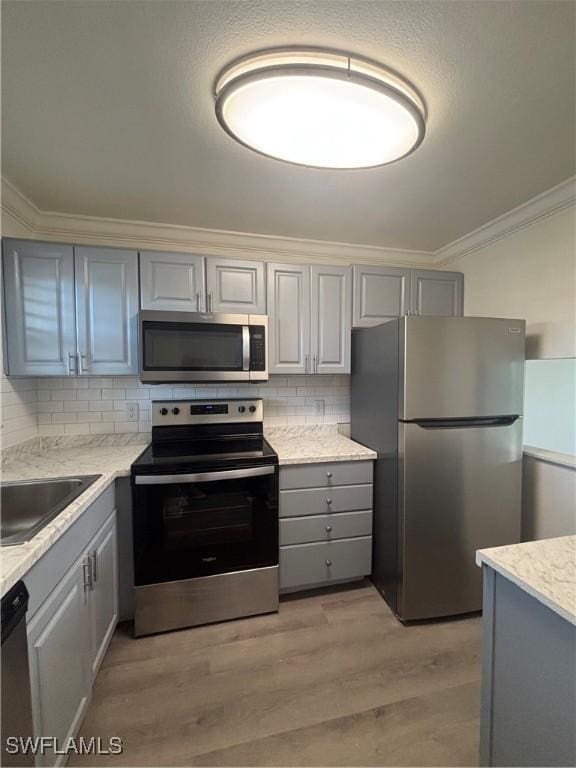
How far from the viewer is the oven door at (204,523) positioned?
5.60ft

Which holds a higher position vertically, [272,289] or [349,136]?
[349,136]

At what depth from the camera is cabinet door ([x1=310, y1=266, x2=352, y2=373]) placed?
2324mm

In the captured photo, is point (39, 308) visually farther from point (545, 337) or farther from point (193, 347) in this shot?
point (545, 337)

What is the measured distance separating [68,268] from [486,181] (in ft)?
7.83

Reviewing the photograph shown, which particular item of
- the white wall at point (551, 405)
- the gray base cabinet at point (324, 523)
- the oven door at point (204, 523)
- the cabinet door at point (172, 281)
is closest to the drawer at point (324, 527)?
the gray base cabinet at point (324, 523)

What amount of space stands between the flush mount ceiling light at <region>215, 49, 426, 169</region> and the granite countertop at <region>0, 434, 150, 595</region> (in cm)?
150

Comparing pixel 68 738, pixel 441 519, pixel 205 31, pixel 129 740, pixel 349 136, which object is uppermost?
pixel 205 31

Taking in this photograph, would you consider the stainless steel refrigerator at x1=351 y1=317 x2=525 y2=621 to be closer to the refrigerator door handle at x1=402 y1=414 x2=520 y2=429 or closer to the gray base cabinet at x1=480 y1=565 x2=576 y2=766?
the refrigerator door handle at x1=402 y1=414 x2=520 y2=429

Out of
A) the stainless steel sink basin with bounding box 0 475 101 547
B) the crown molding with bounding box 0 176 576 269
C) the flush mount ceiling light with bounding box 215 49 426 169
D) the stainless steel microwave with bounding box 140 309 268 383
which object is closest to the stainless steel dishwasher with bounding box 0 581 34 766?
the stainless steel sink basin with bounding box 0 475 101 547

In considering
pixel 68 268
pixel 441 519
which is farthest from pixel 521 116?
pixel 68 268

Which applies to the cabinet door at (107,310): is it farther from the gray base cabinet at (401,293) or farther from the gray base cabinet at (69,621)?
the gray base cabinet at (401,293)

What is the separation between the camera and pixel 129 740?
4.10 ft

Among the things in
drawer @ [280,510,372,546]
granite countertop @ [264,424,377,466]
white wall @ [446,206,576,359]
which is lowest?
drawer @ [280,510,372,546]

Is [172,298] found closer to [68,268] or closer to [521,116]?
[68,268]
